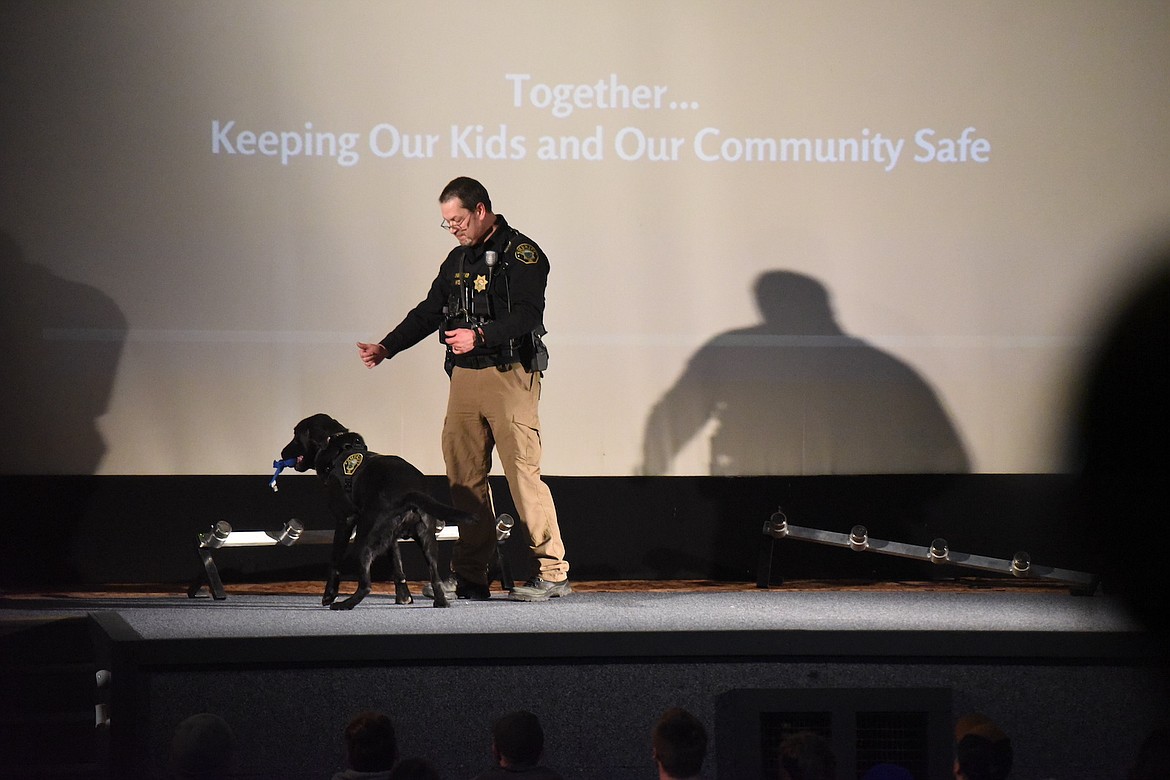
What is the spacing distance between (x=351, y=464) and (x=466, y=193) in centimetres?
112

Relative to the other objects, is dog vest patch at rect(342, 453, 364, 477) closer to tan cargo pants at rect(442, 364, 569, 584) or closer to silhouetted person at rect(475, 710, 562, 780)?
tan cargo pants at rect(442, 364, 569, 584)

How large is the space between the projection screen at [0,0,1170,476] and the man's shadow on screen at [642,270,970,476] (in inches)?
0.5

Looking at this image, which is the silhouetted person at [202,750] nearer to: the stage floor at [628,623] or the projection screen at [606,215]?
the stage floor at [628,623]

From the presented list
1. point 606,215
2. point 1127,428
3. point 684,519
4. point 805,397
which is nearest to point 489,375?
point 606,215

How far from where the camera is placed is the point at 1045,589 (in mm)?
5844

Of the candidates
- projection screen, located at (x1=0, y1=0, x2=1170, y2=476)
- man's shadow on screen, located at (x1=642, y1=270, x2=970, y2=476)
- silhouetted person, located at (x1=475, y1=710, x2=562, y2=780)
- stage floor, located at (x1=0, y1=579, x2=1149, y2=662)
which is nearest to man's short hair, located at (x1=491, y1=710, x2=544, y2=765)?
silhouetted person, located at (x1=475, y1=710, x2=562, y2=780)

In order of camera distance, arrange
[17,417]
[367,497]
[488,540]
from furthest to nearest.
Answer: [17,417] < [488,540] < [367,497]

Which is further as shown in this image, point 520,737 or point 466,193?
point 466,193

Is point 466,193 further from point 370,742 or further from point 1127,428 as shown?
point 1127,428

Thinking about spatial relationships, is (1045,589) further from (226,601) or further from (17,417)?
(17,417)

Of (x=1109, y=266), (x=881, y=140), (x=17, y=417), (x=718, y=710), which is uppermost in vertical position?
(x=881, y=140)

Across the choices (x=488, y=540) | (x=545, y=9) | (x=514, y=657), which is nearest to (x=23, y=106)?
(x=545, y=9)

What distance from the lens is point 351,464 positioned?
4438 millimetres

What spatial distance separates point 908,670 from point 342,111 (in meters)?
3.63
